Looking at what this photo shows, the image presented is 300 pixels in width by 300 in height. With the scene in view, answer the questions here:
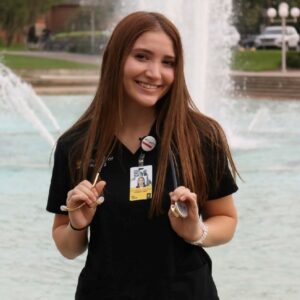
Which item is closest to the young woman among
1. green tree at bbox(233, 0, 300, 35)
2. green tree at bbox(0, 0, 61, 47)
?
green tree at bbox(233, 0, 300, 35)

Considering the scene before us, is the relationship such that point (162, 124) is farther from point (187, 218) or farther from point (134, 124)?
point (187, 218)

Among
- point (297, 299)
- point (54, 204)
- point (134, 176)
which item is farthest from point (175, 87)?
point (297, 299)

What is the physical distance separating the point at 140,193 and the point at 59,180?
0.26m

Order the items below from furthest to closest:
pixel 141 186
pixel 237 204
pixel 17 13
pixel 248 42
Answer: pixel 17 13
pixel 248 42
pixel 237 204
pixel 141 186

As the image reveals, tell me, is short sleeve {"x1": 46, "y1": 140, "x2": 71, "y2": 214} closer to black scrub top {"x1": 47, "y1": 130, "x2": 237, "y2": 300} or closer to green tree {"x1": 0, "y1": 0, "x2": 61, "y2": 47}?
black scrub top {"x1": 47, "y1": 130, "x2": 237, "y2": 300}

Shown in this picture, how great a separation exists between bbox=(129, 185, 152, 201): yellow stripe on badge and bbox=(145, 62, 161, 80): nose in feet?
0.92

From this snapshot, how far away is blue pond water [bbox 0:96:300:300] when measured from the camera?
4.64m

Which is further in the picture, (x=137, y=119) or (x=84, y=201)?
(x=137, y=119)

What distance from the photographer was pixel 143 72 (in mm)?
2191

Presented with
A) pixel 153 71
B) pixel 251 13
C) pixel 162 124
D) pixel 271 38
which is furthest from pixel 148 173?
pixel 251 13

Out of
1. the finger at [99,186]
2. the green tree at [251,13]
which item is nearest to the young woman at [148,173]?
the finger at [99,186]

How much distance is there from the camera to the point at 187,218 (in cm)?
208

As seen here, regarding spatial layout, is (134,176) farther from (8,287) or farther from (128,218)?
(8,287)

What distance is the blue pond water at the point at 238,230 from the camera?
4637mm
